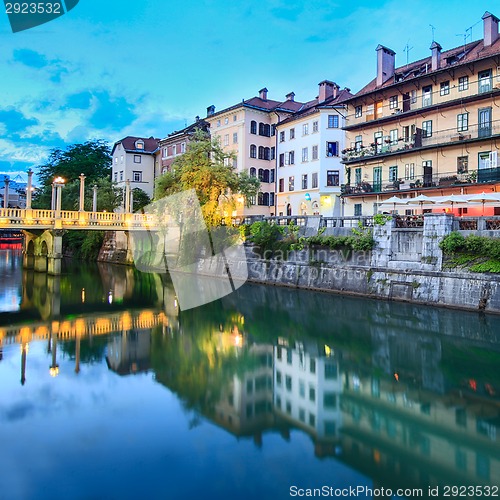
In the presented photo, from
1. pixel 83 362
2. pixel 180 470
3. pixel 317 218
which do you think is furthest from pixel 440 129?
pixel 180 470

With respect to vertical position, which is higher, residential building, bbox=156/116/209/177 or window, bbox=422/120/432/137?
residential building, bbox=156/116/209/177

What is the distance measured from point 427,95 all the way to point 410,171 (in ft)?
18.9

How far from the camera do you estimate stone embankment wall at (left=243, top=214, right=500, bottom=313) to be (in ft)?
70.9

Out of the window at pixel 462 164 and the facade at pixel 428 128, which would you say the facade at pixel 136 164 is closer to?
the facade at pixel 428 128

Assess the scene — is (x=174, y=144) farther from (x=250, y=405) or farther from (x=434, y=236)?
(x=250, y=405)

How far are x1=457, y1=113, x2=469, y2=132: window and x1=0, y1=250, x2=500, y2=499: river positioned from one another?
16.4 meters

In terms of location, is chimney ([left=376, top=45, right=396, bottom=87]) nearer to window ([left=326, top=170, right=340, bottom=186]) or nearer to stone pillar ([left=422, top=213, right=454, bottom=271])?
window ([left=326, top=170, right=340, bottom=186])

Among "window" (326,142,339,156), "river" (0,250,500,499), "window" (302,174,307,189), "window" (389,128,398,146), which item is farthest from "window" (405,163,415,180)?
"river" (0,250,500,499)

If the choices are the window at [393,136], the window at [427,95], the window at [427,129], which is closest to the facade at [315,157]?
the window at [393,136]

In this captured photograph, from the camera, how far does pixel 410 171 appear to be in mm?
35062

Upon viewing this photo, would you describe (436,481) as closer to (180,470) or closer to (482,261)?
(180,470)

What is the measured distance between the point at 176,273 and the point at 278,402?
31377mm

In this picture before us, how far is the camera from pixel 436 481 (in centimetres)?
787

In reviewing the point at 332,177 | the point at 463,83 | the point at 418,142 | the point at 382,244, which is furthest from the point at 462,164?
the point at 332,177
